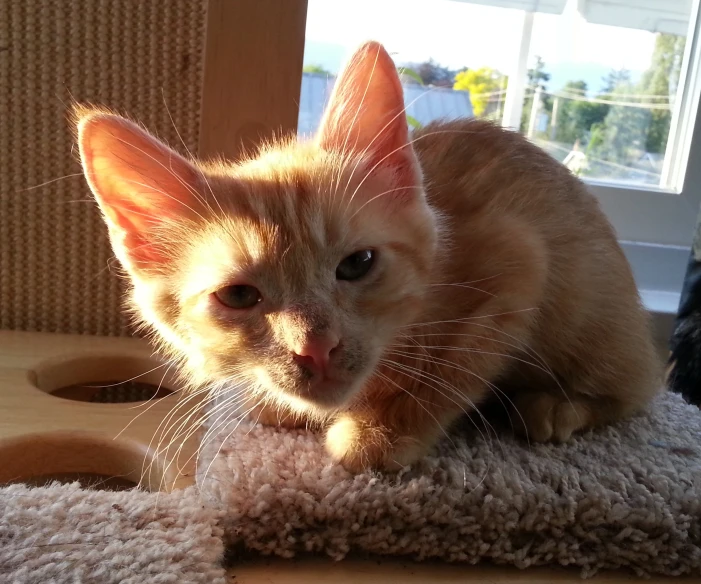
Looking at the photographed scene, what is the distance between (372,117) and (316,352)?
1.10 feet

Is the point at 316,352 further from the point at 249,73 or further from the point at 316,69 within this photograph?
the point at 316,69

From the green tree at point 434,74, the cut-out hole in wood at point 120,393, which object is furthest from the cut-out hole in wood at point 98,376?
the green tree at point 434,74

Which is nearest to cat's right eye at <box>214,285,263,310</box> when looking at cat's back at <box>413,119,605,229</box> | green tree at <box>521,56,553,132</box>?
cat's back at <box>413,119,605,229</box>

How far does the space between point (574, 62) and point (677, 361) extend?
90 centimetres

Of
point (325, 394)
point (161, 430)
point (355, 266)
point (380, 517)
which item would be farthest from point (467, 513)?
point (161, 430)

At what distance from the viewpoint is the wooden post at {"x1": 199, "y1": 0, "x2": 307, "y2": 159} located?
3.41ft

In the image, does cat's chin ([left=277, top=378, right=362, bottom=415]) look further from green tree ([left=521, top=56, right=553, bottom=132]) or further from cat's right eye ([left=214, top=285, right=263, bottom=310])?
green tree ([left=521, top=56, right=553, bottom=132])

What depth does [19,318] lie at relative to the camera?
1205 millimetres

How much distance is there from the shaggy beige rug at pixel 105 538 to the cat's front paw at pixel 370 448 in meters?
0.18

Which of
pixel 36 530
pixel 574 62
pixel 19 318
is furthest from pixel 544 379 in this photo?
pixel 574 62

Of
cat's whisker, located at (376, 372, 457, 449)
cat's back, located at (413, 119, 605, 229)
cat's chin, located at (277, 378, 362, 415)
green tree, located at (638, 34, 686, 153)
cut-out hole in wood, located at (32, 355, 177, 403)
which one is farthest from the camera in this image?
green tree, located at (638, 34, 686, 153)

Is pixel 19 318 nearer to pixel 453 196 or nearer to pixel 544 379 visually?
pixel 453 196

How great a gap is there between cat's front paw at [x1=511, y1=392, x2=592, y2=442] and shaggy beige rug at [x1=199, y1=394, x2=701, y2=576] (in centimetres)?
11

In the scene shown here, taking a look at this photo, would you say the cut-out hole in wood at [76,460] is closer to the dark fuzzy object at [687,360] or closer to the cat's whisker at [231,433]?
the cat's whisker at [231,433]
